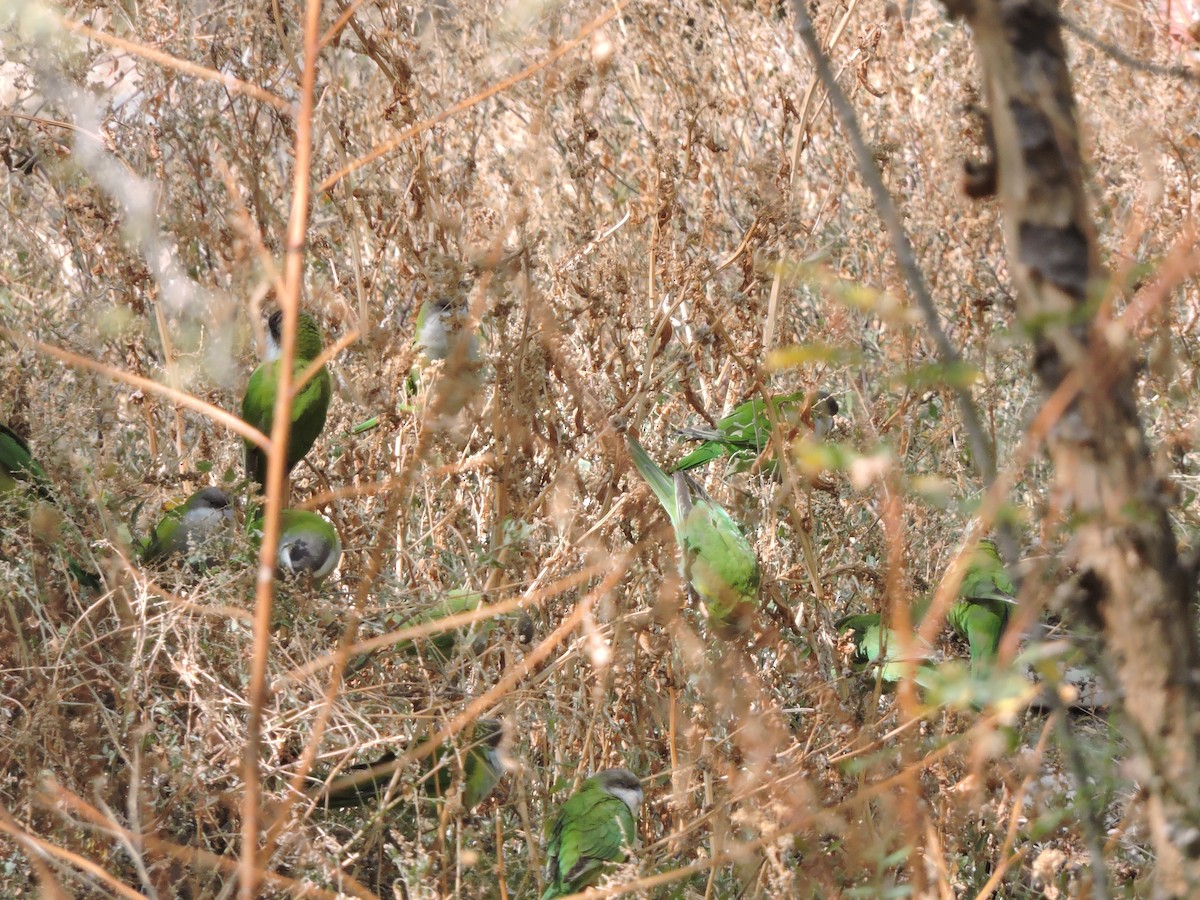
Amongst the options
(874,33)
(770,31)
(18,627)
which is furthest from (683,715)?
(770,31)

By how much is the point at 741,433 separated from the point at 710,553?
19.8 inches

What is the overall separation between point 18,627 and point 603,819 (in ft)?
3.99

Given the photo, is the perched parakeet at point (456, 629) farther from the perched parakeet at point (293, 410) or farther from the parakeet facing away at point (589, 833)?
the perched parakeet at point (293, 410)

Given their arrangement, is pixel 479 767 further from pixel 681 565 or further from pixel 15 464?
pixel 15 464

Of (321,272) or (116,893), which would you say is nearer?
(116,893)

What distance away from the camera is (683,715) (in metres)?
2.81

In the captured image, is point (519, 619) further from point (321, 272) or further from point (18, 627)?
point (321, 272)

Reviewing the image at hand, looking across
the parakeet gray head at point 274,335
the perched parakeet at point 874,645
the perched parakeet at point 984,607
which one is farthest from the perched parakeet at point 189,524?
the perched parakeet at point 984,607

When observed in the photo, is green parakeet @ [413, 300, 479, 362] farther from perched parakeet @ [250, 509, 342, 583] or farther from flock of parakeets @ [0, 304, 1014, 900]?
perched parakeet @ [250, 509, 342, 583]

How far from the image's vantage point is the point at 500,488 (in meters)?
2.72

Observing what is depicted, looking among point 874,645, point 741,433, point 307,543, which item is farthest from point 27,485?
point 874,645

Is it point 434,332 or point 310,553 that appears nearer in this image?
point 310,553

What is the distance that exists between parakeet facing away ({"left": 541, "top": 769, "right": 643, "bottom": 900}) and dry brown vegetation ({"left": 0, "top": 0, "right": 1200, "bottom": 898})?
0.23 feet

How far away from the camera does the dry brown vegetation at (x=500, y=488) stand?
7.25ft
